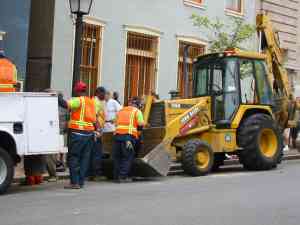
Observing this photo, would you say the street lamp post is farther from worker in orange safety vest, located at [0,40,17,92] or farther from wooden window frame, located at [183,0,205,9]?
wooden window frame, located at [183,0,205,9]

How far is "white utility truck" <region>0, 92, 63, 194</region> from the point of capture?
444 inches

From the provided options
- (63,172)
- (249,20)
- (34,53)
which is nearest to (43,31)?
(34,53)

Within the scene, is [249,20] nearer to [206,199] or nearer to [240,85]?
[240,85]

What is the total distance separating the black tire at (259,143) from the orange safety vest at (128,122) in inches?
113

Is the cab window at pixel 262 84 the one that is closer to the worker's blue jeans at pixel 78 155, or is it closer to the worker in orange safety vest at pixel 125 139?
the worker in orange safety vest at pixel 125 139

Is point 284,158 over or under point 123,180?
over

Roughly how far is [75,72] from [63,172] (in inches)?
85.4

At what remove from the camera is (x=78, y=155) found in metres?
12.2

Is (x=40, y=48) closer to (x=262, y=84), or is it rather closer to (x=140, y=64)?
(x=262, y=84)

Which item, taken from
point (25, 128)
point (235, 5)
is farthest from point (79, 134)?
point (235, 5)

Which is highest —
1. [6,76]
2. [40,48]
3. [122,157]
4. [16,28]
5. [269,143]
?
[16,28]

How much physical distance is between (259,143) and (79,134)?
4.86 metres

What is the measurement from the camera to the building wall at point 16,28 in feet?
54.9

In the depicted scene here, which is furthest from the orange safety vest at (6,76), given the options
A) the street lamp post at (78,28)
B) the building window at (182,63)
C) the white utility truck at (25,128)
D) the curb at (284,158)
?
the building window at (182,63)
